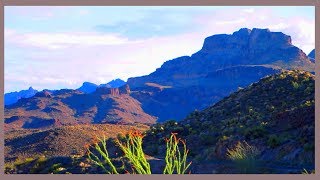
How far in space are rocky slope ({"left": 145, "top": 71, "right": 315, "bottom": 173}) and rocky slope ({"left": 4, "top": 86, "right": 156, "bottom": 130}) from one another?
66.3 meters

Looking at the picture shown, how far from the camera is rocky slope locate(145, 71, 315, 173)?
2127 centimetres

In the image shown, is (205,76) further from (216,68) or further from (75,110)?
(75,110)

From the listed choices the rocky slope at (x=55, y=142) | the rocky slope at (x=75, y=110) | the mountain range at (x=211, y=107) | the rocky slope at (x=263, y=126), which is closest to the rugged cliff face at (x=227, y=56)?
the mountain range at (x=211, y=107)

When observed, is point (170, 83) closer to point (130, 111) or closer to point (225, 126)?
point (130, 111)

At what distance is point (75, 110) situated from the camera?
409 feet

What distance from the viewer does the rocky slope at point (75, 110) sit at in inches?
4286

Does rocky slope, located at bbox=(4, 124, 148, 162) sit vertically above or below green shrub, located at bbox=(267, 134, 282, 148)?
below

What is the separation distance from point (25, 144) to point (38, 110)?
6706 cm

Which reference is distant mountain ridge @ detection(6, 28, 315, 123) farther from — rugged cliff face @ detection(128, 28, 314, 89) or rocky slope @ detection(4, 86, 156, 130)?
rocky slope @ detection(4, 86, 156, 130)

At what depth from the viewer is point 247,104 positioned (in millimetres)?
39750

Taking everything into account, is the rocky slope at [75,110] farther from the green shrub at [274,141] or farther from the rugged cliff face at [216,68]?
the green shrub at [274,141]

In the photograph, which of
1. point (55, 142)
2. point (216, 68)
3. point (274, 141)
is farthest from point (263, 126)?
point (216, 68)

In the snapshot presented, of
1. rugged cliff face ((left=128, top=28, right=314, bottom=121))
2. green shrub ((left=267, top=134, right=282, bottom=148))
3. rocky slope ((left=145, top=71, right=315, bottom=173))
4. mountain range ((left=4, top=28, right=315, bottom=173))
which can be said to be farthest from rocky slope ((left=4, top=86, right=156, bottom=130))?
green shrub ((left=267, top=134, right=282, bottom=148))

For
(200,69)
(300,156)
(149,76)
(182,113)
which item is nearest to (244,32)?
(200,69)
